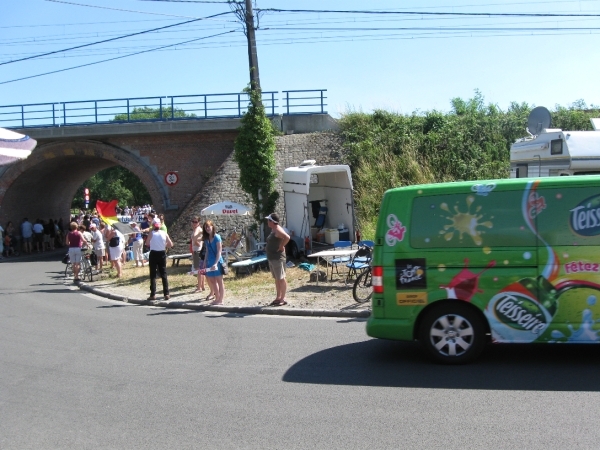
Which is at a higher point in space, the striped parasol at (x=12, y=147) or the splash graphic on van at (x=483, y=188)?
the striped parasol at (x=12, y=147)

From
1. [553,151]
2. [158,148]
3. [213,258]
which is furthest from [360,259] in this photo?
[158,148]

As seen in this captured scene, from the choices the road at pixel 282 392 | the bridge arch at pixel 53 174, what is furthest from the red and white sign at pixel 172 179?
the road at pixel 282 392

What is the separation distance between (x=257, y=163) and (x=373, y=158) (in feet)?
23.4

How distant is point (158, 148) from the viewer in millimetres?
29078

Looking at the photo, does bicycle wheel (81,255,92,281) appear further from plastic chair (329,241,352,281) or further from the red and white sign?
the red and white sign

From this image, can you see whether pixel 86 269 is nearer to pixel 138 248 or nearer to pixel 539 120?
pixel 138 248

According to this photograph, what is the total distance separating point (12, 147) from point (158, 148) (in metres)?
24.0

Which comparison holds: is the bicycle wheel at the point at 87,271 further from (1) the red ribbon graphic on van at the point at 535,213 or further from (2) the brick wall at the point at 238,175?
(1) the red ribbon graphic on van at the point at 535,213

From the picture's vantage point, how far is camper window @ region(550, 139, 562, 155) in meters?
11.6

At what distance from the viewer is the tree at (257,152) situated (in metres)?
19.2

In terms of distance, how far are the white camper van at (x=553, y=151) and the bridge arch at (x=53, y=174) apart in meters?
18.6

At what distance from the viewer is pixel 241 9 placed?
2202 cm

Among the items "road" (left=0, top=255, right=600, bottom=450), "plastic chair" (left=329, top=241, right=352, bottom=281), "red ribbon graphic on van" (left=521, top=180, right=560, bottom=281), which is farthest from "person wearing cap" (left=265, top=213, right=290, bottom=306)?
"red ribbon graphic on van" (left=521, top=180, right=560, bottom=281)

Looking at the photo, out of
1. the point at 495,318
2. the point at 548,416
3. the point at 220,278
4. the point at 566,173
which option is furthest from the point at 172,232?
the point at 548,416
